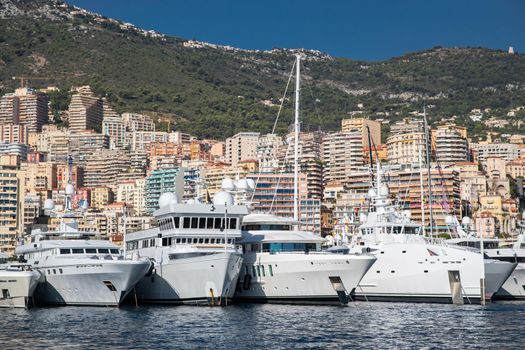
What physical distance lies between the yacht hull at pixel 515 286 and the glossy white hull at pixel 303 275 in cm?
1727

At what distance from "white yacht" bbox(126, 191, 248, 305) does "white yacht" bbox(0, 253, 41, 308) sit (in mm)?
8181

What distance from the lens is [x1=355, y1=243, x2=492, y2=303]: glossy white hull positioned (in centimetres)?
6938

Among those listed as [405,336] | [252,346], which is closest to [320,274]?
[405,336]

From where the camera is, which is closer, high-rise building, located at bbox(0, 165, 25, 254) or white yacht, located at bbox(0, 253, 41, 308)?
white yacht, located at bbox(0, 253, 41, 308)

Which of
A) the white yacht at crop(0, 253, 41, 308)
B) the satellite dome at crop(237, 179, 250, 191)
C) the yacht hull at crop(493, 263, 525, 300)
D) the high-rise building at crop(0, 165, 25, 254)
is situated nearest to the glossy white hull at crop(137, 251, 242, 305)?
Answer: the white yacht at crop(0, 253, 41, 308)

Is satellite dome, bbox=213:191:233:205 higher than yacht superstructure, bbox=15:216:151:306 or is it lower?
higher

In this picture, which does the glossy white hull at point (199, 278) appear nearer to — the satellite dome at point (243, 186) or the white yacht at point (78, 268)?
the white yacht at point (78, 268)

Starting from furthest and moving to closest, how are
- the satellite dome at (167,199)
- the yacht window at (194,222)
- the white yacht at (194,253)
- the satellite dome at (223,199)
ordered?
the satellite dome at (167,199) → the satellite dome at (223,199) → the yacht window at (194,222) → the white yacht at (194,253)

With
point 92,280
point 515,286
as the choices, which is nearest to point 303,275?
point 92,280

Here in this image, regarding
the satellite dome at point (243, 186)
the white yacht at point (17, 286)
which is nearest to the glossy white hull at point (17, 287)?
the white yacht at point (17, 286)

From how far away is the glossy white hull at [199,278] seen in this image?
210ft

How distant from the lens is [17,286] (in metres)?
67.1

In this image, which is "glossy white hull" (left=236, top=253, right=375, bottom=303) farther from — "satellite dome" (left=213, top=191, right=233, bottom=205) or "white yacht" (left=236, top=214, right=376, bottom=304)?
"satellite dome" (left=213, top=191, right=233, bottom=205)

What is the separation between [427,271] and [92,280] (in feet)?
80.6
